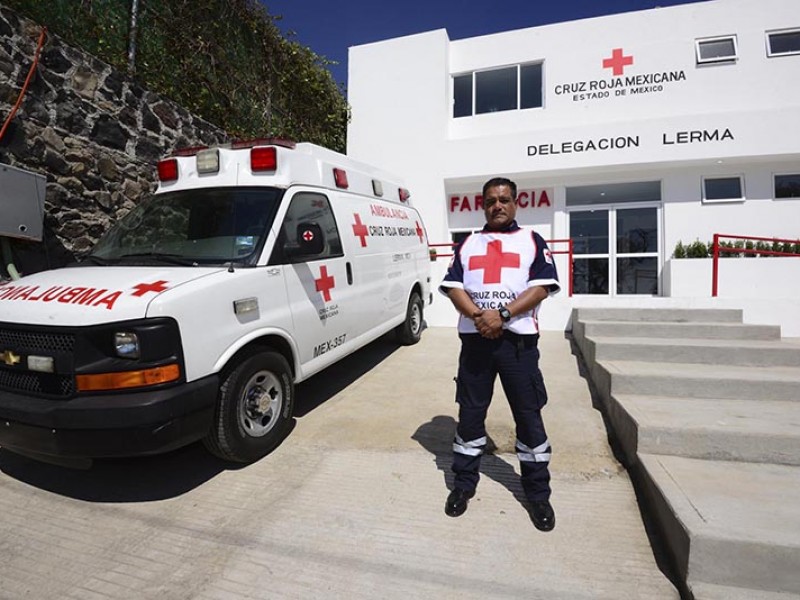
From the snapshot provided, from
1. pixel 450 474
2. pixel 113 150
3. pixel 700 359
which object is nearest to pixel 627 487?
pixel 450 474

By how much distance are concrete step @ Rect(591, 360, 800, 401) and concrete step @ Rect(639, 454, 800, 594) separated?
3.30 feet

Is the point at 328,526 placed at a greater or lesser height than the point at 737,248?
lesser

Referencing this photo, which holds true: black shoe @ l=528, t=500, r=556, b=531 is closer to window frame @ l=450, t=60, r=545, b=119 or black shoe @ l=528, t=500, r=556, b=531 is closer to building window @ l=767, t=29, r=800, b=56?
window frame @ l=450, t=60, r=545, b=119

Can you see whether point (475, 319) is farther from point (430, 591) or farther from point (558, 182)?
point (558, 182)

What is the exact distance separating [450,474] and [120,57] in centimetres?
760

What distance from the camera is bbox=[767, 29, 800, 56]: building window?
9.55 m

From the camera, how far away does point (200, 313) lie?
9.28ft

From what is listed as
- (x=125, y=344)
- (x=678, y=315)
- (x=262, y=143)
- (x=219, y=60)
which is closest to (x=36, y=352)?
(x=125, y=344)

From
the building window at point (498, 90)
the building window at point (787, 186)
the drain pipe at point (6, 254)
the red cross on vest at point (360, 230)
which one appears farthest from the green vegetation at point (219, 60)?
the building window at point (787, 186)

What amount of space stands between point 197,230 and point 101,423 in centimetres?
173

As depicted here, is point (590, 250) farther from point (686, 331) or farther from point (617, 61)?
point (686, 331)

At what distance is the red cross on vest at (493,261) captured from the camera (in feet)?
8.79

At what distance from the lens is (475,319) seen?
2.62 metres

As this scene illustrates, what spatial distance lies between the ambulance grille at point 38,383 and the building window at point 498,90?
11.0 m
